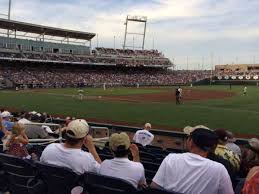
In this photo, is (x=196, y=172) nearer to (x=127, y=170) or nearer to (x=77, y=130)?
(x=127, y=170)

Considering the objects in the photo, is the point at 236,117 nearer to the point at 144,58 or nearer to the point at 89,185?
the point at 89,185

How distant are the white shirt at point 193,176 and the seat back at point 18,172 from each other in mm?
2008

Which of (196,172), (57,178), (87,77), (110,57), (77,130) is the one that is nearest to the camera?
(196,172)

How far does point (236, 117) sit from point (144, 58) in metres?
83.3

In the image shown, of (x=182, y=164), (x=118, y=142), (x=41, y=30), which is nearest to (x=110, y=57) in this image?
(x=41, y=30)

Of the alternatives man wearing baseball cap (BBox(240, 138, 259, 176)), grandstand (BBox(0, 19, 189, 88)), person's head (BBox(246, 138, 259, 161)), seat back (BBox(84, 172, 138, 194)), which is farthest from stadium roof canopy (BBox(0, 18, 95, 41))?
seat back (BBox(84, 172, 138, 194))

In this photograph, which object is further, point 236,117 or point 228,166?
point 236,117

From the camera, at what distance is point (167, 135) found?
46.5 feet

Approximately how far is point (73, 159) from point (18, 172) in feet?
2.78

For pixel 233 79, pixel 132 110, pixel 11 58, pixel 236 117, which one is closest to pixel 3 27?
pixel 11 58

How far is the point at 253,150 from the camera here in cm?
561

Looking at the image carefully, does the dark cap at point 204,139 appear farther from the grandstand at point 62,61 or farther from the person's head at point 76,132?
the grandstand at point 62,61

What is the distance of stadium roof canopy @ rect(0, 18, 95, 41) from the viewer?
261 ft

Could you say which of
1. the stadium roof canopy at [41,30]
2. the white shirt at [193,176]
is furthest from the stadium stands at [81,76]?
the white shirt at [193,176]
